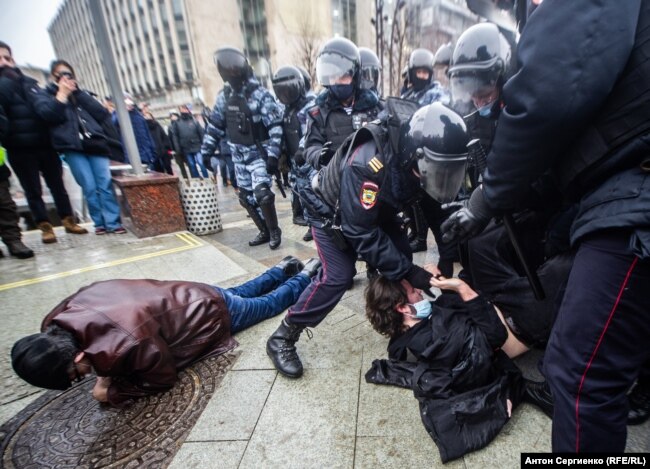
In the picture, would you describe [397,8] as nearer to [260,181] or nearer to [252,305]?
[260,181]

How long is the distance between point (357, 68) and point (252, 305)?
2081 mm

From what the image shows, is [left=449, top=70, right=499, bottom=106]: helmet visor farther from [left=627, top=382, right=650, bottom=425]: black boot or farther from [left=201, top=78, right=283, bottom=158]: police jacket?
[left=201, top=78, right=283, bottom=158]: police jacket

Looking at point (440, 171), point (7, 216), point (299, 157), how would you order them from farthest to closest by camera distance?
point (7, 216), point (299, 157), point (440, 171)

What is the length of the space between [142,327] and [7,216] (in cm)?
327

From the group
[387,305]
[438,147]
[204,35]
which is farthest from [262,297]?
[204,35]

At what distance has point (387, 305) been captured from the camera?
1.75 meters

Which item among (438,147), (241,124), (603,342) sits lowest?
(603,342)

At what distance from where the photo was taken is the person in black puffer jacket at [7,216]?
3393 mm

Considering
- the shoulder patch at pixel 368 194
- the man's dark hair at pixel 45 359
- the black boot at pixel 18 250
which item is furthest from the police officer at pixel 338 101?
the black boot at pixel 18 250

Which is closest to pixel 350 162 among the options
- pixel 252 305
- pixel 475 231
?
pixel 475 231

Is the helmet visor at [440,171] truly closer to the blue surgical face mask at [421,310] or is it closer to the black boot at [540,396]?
the blue surgical face mask at [421,310]

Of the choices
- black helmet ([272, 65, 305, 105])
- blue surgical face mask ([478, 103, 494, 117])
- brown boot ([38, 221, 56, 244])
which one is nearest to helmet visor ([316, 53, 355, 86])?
blue surgical face mask ([478, 103, 494, 117])

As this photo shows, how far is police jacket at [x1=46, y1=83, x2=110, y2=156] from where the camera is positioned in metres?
3.78

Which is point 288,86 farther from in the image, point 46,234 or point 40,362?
point 40,362
